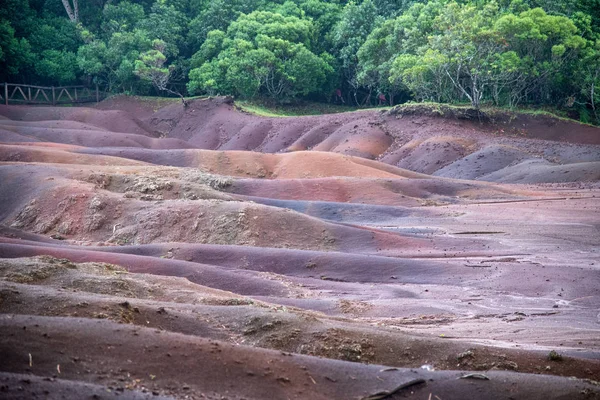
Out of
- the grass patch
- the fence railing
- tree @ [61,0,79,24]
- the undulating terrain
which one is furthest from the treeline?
the undulating terrain

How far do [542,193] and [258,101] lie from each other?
3732 centimetres

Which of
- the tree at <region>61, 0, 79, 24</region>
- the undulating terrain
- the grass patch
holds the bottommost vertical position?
the grass patch

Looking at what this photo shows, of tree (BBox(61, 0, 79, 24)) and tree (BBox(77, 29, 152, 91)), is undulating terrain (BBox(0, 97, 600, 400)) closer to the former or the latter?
tree (BBox(77, 29, 152, 91))

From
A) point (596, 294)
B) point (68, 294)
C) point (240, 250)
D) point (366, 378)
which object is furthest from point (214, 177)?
point (366, 378)

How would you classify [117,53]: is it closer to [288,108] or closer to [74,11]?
[74,11]

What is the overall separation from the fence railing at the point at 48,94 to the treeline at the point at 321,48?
3.94 ft

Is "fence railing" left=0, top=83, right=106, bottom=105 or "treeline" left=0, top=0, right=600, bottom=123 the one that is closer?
"treeline" left=0, top=0, right=600, bottom=123

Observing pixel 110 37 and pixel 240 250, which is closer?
pixel 240 250

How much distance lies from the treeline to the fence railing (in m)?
1.20

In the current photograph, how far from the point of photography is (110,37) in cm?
6569

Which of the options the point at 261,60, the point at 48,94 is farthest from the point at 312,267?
the point at 48,94

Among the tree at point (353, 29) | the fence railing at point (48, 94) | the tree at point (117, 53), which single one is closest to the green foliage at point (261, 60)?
the tree at point (353, 29)

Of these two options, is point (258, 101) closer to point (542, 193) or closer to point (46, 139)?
point (46, 139)

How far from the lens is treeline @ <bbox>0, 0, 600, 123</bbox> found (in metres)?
46.4
